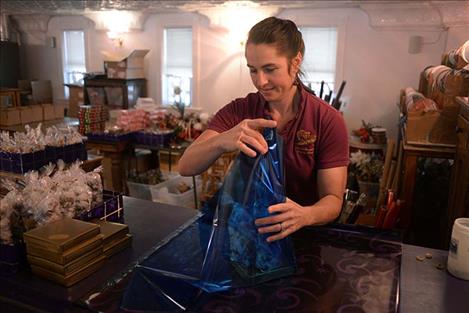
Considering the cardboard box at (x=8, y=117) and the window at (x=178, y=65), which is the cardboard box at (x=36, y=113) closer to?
the cardboard box at (x=8, y=117)

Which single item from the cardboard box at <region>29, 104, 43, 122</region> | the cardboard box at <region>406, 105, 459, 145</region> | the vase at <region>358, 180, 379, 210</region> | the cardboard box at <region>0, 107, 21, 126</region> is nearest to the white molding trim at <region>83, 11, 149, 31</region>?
the cardboard box at <region>29, 104, 43, 122</region>

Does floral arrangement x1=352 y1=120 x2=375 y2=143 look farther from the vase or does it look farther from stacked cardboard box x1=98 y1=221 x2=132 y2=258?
stacked cardboard box x1=98 y1=221 x2=132 y2=258

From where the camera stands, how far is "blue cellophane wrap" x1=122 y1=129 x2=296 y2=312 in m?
0.90

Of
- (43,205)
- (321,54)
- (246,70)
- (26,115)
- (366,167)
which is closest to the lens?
(43,205)

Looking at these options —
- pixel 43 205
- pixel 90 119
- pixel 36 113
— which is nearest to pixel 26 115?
pixel 36 113

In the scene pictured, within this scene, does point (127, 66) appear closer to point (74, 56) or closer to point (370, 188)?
point (74, 56)

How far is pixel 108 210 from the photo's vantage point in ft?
4.03

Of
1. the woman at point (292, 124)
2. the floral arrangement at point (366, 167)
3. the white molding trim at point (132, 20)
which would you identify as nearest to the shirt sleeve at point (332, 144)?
the woman at point (292, 124)

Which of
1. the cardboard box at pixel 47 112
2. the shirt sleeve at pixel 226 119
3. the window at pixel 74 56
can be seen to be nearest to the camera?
the shirt sleeve at pixel 226 119

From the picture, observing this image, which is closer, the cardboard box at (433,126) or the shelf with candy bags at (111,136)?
the cardboard box at (433,126)

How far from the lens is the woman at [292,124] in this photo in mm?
1198

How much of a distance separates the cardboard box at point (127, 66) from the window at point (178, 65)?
373 millimetres

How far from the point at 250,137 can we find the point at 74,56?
6.96 metres

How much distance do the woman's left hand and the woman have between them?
93mm
